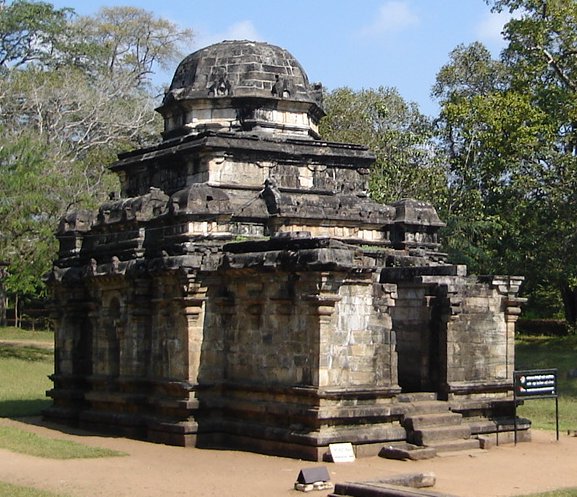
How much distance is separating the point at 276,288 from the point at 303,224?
10.6 feet

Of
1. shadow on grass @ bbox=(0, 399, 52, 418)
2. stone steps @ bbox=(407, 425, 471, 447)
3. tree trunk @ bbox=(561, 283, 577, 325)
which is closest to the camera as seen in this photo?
stone steps @ bbox=(407, 425, 471, 447)

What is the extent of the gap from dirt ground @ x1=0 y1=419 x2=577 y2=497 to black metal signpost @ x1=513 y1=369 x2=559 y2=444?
96 centimetres

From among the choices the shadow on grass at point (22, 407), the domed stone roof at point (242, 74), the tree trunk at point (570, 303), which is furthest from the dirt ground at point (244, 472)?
the tree trunk at point (570, 303)

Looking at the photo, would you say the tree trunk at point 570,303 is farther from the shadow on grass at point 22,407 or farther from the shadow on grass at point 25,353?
the shadow on grass at point 22,407

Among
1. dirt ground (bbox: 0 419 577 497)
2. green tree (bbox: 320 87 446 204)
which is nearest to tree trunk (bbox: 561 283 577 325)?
green tree (bbox: 320 87 446 204)

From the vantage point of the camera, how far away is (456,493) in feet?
50.8

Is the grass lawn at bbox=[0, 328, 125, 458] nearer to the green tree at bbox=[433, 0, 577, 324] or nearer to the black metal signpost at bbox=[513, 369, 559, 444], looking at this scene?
the black metal signpost at bbox=[513, 369, 559, 444]

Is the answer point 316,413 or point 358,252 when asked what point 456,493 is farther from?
point 358,252

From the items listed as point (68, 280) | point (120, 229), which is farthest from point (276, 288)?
point (68, 280)

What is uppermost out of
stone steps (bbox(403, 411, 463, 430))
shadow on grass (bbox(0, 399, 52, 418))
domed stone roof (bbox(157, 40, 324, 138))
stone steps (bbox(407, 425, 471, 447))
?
domed stone roof (bbox(157, 40, 324, 138))

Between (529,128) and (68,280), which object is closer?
(68,280)

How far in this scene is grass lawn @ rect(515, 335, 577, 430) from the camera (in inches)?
A: 1023

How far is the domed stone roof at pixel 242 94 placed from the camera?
78.5 feet

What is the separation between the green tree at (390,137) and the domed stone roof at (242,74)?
14.3 meters
